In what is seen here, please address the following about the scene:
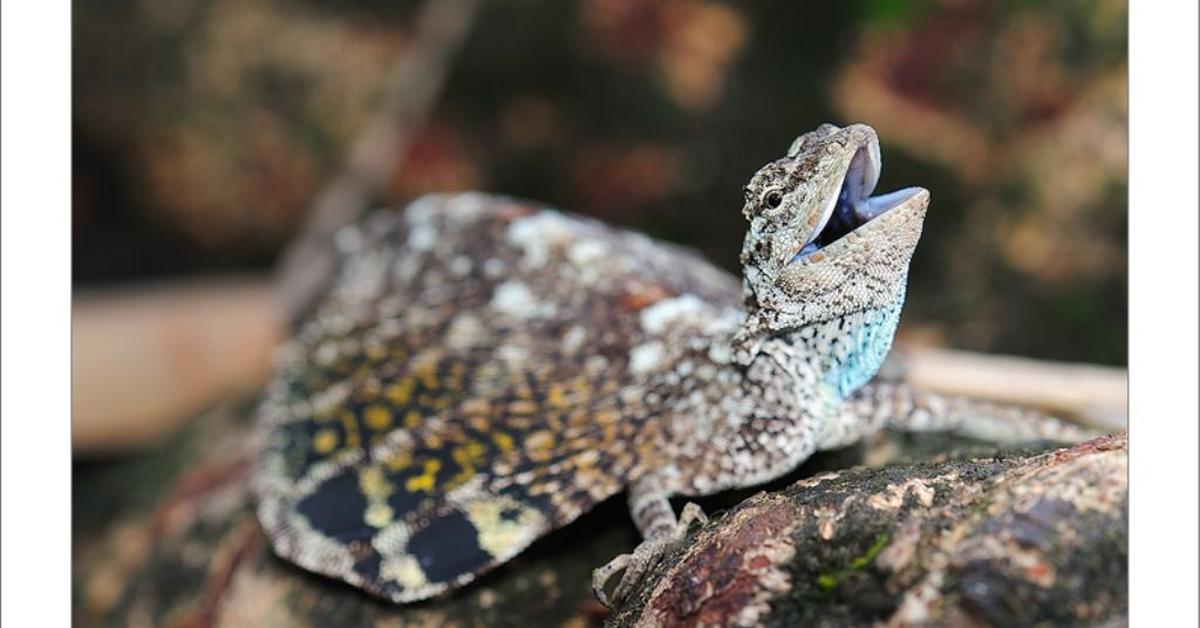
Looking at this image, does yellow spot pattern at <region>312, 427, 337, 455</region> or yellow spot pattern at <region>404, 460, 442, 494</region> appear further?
yellow spot pattern at <region>312, 427, 337, 455</region>

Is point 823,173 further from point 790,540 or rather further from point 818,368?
point 790,540

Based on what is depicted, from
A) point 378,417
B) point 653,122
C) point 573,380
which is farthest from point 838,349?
point 653,122

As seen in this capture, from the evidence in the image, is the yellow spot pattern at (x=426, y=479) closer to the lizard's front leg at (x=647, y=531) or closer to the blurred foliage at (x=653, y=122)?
the lizard's front leg at (x=647, y=531)

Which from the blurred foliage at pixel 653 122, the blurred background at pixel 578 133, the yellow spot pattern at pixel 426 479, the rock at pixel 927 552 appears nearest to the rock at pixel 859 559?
the rock at pixel 927 552

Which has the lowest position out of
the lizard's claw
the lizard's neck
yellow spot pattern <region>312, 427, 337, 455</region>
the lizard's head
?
yellow spot pattern <region>312, 427, 337, 455</region>

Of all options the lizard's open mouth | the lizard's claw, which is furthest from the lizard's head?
the lizard's claw

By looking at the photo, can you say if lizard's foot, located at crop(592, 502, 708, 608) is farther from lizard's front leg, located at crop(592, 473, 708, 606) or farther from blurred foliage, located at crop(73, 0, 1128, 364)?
blurred foliage, located at crop(73, 0, 1128, 364)

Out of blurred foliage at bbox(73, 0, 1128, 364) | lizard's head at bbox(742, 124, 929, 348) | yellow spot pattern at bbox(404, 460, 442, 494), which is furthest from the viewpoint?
blurred foliage at bbox(73, 0, 1128, 364)
